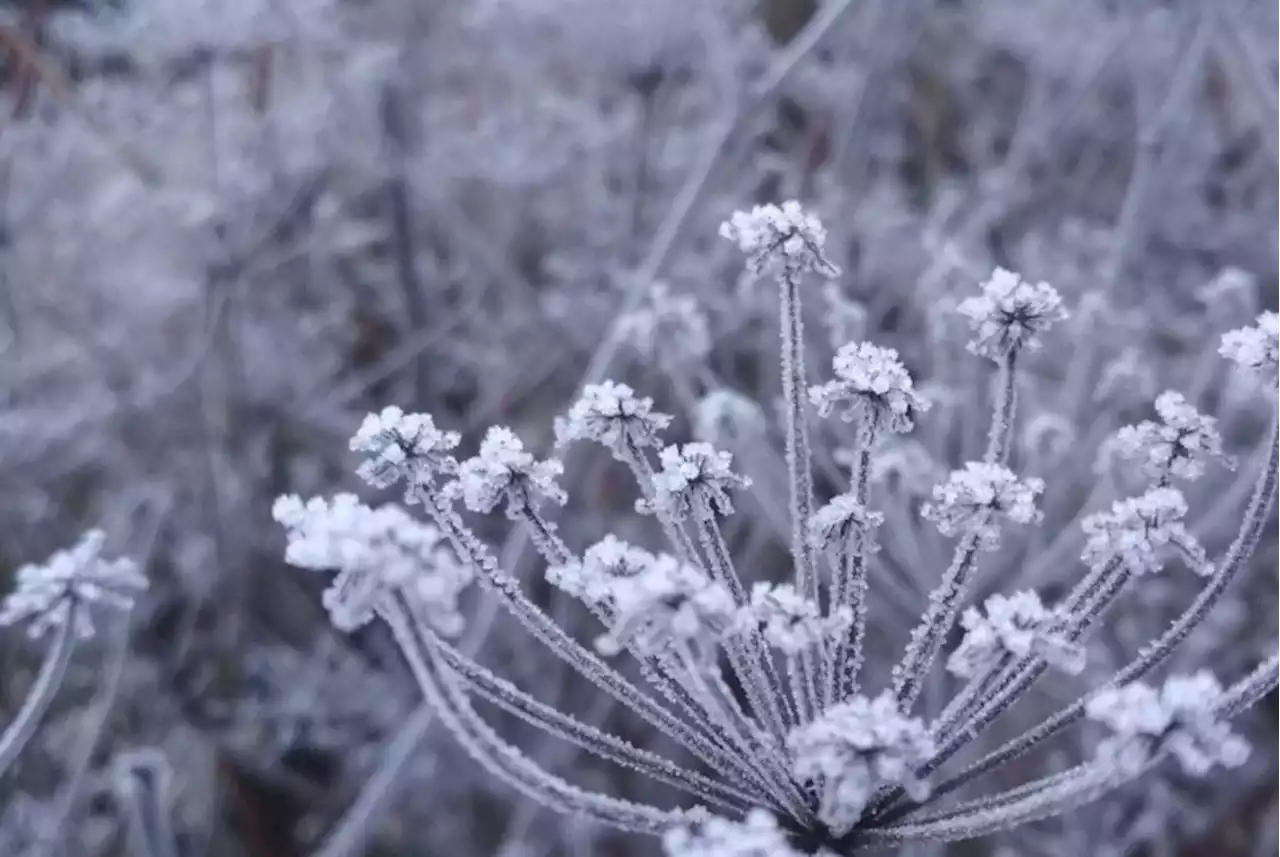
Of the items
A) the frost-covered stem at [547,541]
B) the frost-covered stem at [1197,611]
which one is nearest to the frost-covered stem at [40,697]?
the frost-covered stem at [547,541]

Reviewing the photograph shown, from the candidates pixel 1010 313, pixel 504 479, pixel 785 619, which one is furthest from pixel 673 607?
pixel 1010 313

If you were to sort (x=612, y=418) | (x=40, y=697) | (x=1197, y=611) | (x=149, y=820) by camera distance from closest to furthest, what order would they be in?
(x=1197, y=611) → (x=612, y=418) → (x=40, y=697) → (x=149, y=820)

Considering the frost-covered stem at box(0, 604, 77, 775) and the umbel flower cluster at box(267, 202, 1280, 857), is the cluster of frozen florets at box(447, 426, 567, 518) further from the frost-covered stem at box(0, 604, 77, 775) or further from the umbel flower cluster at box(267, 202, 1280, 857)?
the frost-covered stem at box(0, 604, 77, 775)

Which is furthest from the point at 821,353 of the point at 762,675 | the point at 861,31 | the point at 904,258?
the point at 762,675

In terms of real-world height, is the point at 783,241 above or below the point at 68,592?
above

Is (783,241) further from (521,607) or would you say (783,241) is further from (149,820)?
(149,820)

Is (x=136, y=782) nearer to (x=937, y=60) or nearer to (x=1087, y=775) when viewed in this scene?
(x=1087, y=775)

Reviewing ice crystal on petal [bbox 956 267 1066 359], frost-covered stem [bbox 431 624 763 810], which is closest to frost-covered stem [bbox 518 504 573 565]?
frost-covered stem [bbox 431 624 763 810]
